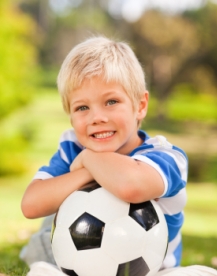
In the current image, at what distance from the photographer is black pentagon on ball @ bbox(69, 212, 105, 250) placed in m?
2.98

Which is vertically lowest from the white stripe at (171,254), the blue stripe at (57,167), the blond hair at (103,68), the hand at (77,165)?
the white stripe at (171,254)

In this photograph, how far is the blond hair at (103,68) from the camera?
3287 mm

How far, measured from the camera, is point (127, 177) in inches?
117

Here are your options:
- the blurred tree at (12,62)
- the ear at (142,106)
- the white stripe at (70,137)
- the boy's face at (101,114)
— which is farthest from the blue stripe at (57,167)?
the blurred tree at (12,62)

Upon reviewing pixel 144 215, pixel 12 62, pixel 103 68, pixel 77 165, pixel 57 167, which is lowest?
pixel 144 215

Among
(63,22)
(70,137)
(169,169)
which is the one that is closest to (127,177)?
(169,169)

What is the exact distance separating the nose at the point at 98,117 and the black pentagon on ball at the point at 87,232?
0.58 metres

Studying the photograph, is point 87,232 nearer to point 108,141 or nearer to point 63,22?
point 108,141

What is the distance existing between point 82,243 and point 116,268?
9.5 inches

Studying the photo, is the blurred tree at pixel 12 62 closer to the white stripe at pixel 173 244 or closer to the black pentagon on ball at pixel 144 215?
the white stripe at pixel 173 244

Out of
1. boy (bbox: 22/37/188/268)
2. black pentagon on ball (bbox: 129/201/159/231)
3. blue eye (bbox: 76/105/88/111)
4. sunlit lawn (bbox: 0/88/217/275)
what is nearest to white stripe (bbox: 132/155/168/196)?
boy (bbox: 22/37/188/268)

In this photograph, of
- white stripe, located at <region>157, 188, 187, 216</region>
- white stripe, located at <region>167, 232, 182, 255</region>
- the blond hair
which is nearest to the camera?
the blond hair

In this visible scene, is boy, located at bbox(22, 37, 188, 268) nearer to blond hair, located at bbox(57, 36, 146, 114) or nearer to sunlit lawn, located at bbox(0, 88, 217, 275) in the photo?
blond hair, located at bbox(57, 36, 146, 114)

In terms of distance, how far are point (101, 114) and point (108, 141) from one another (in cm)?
→ 19
